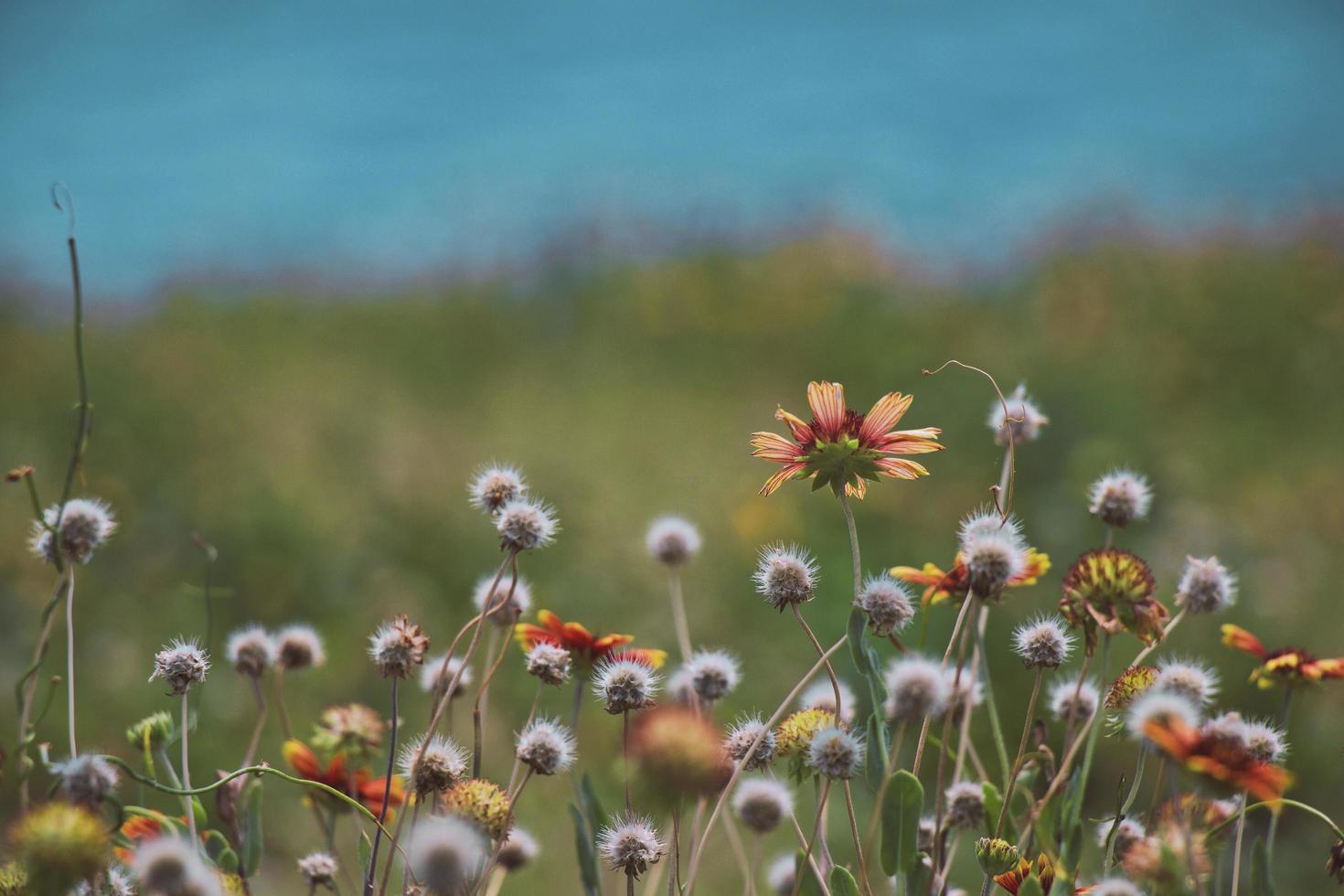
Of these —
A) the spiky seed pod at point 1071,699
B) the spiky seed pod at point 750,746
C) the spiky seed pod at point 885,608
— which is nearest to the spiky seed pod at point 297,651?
the spiky seed pod at point 750,746

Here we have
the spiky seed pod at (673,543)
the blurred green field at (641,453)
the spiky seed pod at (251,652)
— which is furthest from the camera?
the blurred green field at (641,453)

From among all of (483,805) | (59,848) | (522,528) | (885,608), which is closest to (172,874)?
(59,848)

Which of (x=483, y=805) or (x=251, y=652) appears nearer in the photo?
(x=483, y=805)

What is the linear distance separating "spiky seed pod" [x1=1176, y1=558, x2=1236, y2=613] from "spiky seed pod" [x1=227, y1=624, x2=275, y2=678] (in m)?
0.72

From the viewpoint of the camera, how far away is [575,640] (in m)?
0.81

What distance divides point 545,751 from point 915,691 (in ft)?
0.87

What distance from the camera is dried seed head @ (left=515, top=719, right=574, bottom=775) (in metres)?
0.68

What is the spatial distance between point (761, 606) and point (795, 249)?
3.99m

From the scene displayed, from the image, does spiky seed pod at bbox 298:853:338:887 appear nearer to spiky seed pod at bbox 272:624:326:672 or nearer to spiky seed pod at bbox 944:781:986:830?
spiky seed pod at bbox 272:624:326:672

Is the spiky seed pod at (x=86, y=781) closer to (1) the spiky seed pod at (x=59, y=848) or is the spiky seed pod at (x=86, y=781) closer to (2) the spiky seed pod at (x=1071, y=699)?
(1) the spiky seed pod at (x=59, y=848)

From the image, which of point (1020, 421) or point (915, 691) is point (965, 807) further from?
point (1020, 421)

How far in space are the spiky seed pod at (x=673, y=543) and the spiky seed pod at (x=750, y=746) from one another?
0.25 meters

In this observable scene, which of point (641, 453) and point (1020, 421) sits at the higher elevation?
point (641, 453)

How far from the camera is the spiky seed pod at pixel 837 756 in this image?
0.63m
